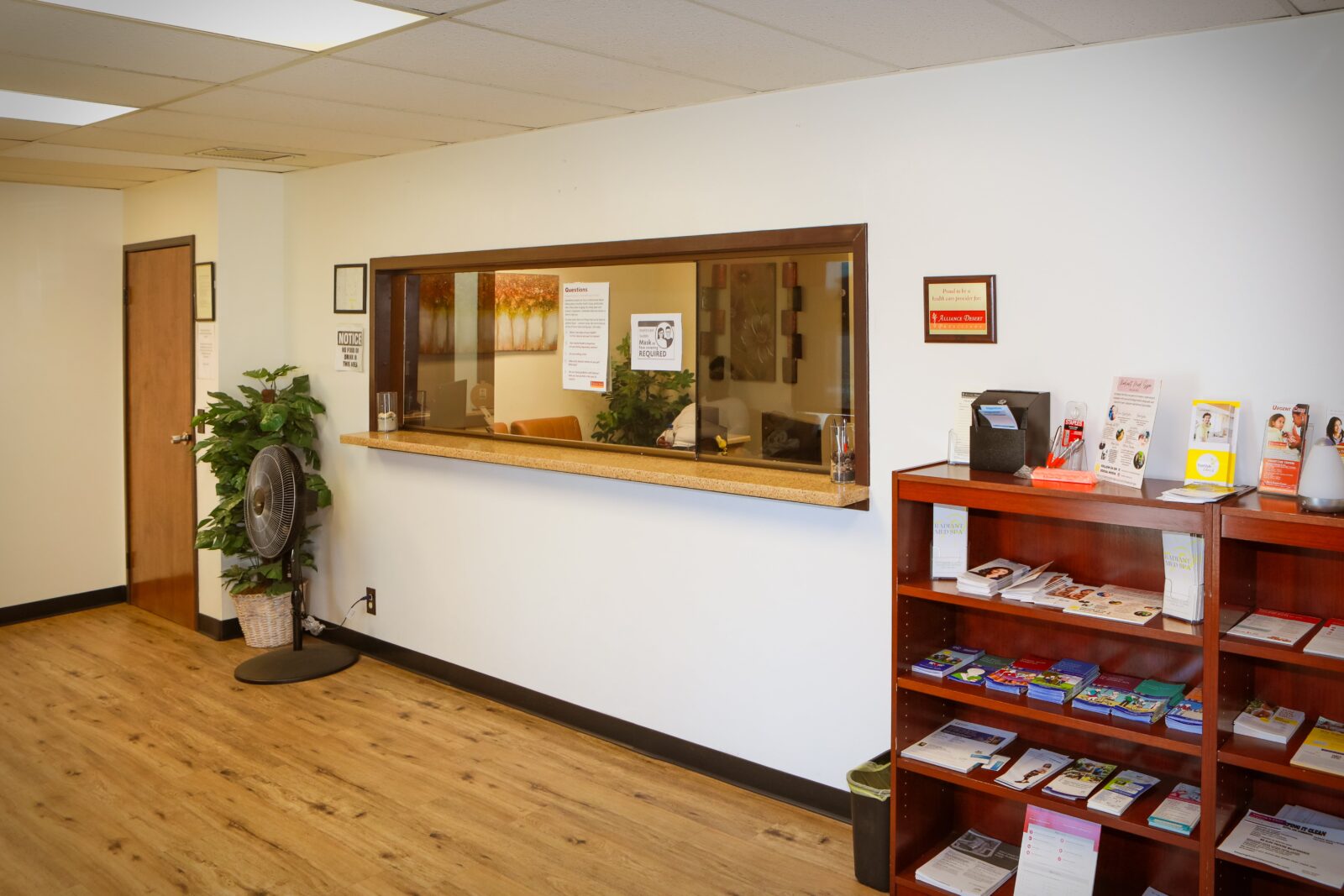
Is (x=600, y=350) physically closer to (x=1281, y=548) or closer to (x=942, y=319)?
(x=942, y=319)

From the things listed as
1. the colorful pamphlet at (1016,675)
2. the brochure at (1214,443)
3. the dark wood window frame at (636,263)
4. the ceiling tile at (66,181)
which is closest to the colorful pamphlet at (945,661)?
the colorful pamphlet at (1016,675)

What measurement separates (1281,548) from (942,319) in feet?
3.52

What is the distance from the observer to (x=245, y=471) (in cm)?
530

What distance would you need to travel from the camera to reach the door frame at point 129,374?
5.57 metres

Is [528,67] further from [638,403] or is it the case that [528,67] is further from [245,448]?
[245,448]

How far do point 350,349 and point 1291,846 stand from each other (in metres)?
4.31

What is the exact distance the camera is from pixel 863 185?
3260 mm

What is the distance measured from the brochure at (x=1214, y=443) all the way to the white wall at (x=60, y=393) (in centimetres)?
583

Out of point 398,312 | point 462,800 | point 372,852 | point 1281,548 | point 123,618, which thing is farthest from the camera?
point 123,618

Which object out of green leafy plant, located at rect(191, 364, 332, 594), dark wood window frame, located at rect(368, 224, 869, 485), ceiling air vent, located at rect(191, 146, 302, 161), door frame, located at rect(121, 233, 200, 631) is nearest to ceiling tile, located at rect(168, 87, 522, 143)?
dark wood window frame, located at rect(368, 224, 869, 485)

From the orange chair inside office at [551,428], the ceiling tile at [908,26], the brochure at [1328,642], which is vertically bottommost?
the brochure at [1328,642]

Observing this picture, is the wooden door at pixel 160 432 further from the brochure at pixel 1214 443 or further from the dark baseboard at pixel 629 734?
the brochure at pixel 1214 443

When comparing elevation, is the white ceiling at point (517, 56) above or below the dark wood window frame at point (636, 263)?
above

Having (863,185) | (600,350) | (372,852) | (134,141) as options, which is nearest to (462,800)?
(372,852)
